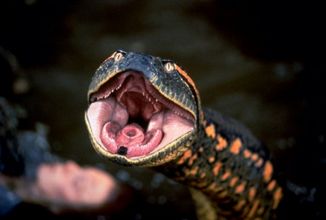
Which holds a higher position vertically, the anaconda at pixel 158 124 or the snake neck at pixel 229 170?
the anaconda at pixel 158 124

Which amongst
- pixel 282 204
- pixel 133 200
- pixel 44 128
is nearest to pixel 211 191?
pixel 282 204

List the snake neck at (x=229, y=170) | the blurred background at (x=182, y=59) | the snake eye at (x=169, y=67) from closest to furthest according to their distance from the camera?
the snake eye at (x=169, y=67) < the snake neck at (x=229, y=170) < the blurred background at (x=182, y=59)

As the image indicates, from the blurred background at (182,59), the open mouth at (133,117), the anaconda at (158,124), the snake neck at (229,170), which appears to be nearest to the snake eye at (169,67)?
the anaconda at (158,124)

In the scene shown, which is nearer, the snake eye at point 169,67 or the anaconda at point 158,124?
the anaconda at point 158,124

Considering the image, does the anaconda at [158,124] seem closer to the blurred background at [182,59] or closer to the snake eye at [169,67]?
the snake eye at [169,67]

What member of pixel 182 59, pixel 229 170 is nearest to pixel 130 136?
pixel 229 170

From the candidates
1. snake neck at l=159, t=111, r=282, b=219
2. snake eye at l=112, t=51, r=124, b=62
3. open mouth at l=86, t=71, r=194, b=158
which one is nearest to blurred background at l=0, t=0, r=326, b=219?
snake neck at l=159, t=111, r=282, b=219

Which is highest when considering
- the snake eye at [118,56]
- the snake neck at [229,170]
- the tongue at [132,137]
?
the snake eye at [118,56]

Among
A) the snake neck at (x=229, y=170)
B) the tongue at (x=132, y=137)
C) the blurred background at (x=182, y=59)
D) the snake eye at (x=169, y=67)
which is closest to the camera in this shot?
the tongue at (x=132, y=137)

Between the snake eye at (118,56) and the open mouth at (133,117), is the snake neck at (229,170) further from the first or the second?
the snake eye at (118,56)
